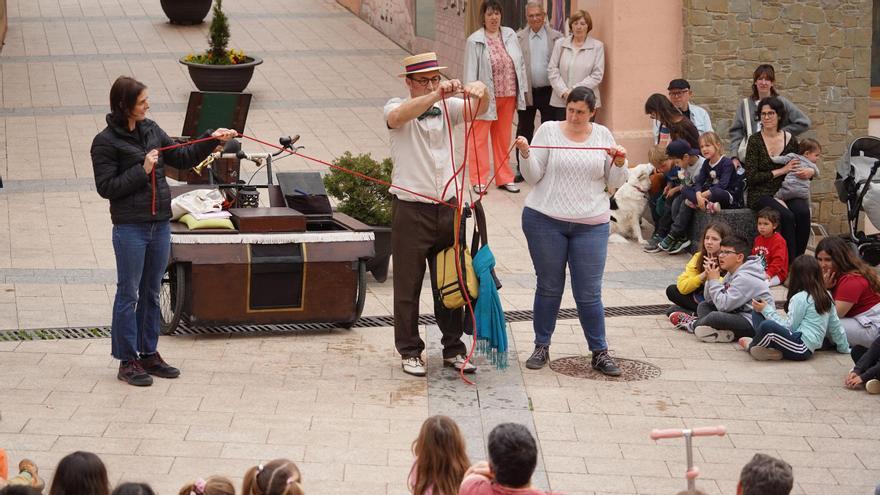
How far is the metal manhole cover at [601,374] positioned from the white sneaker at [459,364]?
546 millimetres

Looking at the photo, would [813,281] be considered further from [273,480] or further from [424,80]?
[273,480]

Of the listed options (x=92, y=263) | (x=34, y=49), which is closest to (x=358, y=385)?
(x=92, y=263)

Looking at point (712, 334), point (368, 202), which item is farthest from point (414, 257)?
point (368, 202)

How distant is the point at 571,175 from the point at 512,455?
3.63 m

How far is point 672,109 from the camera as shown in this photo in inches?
488

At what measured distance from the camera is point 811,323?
334 inches

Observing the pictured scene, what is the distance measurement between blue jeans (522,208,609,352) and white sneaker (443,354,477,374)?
1.86 feet

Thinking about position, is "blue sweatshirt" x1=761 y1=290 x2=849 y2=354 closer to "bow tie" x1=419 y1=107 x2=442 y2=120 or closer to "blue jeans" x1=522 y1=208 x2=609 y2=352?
"blue jeans" x1=522 y1=208 x2=609 y2=352

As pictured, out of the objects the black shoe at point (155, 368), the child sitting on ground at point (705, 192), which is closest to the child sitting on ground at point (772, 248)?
the child sitting on ground at point (705, 192)

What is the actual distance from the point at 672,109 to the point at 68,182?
614 centimetres

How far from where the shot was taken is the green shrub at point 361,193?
1029 centimetres

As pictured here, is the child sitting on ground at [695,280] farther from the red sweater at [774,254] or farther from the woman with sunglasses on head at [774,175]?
the woman with sunglasses on head at [774,175]

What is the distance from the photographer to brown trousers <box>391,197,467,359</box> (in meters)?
7.69

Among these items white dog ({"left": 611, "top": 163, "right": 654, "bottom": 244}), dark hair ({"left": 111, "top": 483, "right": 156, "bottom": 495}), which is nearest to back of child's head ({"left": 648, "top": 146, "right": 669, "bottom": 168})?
white dog ({"left": 611, "top": 163, "right": 654, "bottom": 244})
